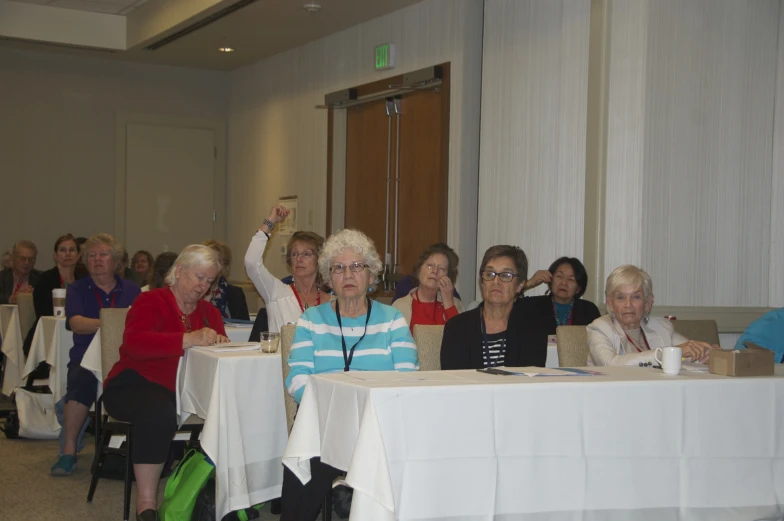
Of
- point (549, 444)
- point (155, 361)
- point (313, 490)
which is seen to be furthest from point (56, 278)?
point (549, 444)

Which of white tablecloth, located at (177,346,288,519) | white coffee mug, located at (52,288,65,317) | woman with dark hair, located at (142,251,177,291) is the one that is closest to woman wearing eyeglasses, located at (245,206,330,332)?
white tablecloth, located at (177,346,288,519)

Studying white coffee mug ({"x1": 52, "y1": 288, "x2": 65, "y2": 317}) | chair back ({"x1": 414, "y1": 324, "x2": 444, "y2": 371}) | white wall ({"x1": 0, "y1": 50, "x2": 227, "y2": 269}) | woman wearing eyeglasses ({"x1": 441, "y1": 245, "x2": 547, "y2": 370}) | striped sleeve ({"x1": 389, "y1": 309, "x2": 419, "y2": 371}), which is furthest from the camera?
white wall ({"x1": 0, "y1": 50, "x2": 227, "y2": 269})

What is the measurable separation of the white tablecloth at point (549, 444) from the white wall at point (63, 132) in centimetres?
795

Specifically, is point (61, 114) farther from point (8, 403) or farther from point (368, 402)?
point (368, 402)

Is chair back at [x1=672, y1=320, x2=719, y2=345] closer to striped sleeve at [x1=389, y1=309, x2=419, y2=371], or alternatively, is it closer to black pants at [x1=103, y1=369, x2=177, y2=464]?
striped sleeve at [x1=389, y1=309, x2=419, y2=371]

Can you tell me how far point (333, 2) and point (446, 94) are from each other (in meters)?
1.32

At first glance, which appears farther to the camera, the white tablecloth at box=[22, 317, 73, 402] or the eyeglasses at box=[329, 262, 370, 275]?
the white tablecloth at box=[22, 317, 73, 402]

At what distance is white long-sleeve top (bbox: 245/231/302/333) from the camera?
5039 mm

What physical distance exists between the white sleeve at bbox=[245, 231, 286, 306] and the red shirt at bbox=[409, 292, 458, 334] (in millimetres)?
739

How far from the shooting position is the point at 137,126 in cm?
1077

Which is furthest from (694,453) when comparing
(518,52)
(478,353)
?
(518,52)

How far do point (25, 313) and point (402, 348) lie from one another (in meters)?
4.06

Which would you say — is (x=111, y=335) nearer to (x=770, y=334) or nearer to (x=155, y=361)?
(x=155, y=361)

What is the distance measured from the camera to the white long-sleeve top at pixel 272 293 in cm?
504
